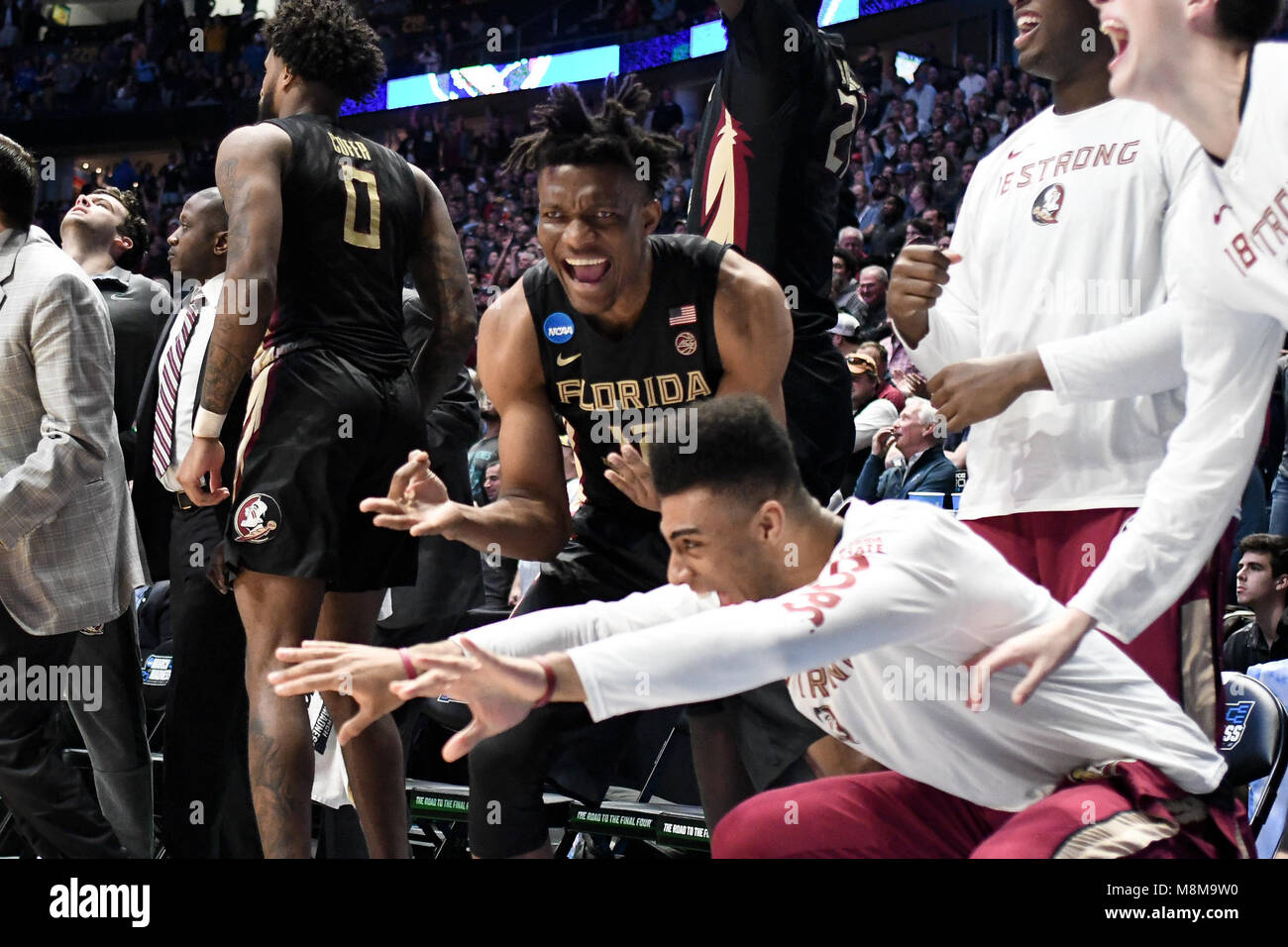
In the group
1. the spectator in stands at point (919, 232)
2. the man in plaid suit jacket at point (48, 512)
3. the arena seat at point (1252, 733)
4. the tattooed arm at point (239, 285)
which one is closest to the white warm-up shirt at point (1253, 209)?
the arena seat at point (1252, 733)

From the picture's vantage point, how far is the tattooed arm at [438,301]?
3.61 m

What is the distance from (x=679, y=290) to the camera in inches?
126

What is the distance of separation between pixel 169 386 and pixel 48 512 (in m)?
0.55

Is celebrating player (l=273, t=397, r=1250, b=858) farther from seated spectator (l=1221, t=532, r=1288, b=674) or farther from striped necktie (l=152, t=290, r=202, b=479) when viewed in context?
seated spectator (l=1221, t=532, r=1288, b=674)

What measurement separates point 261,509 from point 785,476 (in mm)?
1287

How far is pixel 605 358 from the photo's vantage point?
10.6 feet

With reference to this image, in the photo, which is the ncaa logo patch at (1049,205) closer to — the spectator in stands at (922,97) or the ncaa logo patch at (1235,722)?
the ncaa logo patch at (1235,722)

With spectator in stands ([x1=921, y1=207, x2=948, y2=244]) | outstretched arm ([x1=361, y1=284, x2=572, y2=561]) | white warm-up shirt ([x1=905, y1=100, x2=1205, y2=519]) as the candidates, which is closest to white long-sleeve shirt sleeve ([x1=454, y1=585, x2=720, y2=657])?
outstretched arm ([x1=361, y1=284, x2=572, y2=561])

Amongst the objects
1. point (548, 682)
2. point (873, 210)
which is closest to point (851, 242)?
point (873, 210)

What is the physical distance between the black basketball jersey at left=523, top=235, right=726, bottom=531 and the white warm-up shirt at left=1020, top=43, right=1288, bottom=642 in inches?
44.2

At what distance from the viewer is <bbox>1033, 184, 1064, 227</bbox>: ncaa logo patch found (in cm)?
270

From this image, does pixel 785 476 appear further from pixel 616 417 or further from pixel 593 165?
pixel 593 165

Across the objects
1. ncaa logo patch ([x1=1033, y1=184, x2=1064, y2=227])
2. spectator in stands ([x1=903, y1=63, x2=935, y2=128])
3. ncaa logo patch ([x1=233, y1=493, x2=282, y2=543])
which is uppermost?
spectator in stands ([x1=903, y1=63, x2=935, y2=128])
